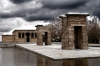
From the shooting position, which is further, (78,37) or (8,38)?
(8,38)

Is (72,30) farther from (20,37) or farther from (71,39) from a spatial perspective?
(20,37)

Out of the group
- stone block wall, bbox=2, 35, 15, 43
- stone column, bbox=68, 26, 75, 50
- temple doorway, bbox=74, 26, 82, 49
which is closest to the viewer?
stone column, bbox=68, 26, 75, 50

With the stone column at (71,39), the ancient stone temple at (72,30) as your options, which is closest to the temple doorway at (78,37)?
the ancient stone temple at (72,30)

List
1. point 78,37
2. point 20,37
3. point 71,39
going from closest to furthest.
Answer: point 71,39, point 78,37, point 20,37

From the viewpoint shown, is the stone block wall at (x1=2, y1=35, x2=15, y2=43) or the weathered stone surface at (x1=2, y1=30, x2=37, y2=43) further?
the stone block wall at (x1=2, y1=35, x2=15, y2=43)

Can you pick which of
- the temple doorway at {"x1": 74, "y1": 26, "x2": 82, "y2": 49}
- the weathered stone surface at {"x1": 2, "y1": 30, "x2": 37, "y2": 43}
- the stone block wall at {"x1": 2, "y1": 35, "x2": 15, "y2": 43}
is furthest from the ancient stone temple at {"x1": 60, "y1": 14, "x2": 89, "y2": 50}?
the stone block wall at {"x1": 2, "y1": 35, "x2": 15, "y2": 43}

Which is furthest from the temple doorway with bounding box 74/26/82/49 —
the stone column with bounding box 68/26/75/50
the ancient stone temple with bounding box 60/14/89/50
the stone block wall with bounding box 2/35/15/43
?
the stone block wall with bounding box 2/35/15/43

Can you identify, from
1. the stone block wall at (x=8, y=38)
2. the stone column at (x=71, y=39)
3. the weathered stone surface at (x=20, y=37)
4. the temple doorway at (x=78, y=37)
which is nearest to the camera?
the stone column at (x=71, y=39)

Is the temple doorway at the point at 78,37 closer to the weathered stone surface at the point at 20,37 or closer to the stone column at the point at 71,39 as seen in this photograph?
the stone column at the point at 71,39

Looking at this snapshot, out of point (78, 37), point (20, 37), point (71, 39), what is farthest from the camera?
point (20, 37)

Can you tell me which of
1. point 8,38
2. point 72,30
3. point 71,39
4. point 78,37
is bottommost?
point 8,38

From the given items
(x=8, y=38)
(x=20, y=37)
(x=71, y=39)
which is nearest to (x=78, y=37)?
(x=71, y=39)

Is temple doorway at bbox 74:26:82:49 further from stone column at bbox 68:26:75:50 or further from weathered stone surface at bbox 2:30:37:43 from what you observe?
weathered stone surface at bbox 2:30:37:43

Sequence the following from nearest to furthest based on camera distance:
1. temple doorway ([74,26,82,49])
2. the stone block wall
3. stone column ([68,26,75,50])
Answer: stone column ([68,26,75,50]), temple doorway ([74,26,82,49]), the stone block wall
